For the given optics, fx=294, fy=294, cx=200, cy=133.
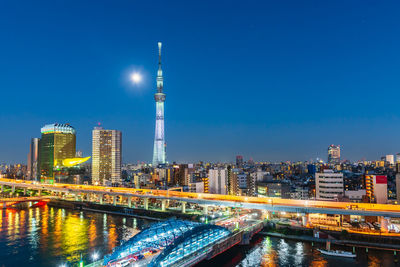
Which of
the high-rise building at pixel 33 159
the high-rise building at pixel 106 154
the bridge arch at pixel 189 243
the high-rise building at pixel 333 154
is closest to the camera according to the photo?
the bridge arch at pixel 189 243

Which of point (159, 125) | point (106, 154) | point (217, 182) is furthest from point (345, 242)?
point (106, 154)

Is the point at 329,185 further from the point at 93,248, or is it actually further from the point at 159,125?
the point at 159,125

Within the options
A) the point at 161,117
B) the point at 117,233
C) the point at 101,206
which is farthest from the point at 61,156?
the point at 117,233

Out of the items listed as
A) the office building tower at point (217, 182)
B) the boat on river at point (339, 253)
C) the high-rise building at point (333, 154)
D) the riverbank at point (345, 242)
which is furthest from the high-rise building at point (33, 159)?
the high-rise building at point (333, 154)

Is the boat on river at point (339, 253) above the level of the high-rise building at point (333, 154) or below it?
below

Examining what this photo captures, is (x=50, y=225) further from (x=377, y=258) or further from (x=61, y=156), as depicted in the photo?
(x=61, y=156)

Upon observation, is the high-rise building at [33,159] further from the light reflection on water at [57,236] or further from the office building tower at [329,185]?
the office building tower at [329,185]
